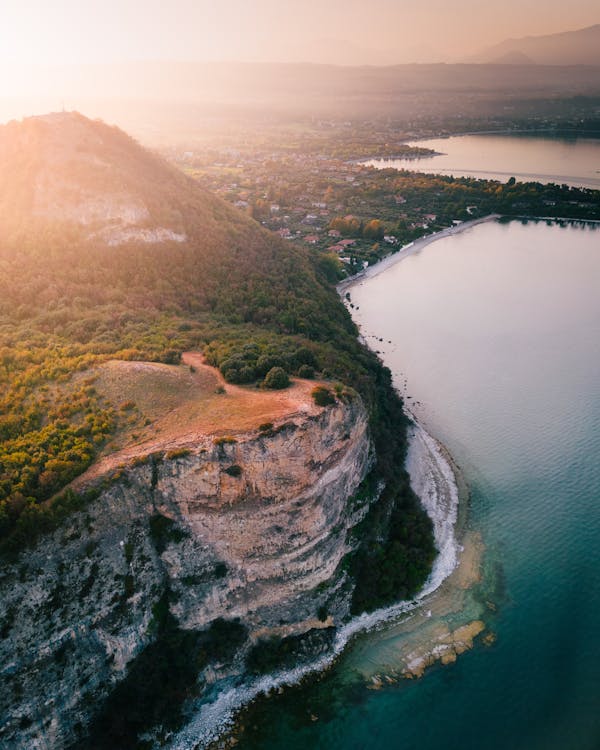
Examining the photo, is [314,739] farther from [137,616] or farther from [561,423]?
[561,423]

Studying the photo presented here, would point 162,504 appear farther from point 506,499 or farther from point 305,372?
point 506,499

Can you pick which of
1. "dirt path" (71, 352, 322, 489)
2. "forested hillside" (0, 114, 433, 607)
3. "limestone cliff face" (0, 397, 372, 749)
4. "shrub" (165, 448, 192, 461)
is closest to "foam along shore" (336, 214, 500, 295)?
"forested hillside" (0, 114, 433, 607)

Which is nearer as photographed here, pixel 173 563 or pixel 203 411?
pixel 173 563

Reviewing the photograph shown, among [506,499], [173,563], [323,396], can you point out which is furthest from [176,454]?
[506,499]

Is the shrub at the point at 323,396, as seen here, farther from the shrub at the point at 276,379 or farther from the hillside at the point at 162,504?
the shrub at the point at 276,379

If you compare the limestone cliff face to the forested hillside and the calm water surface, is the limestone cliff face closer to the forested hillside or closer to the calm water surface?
the forested hillside

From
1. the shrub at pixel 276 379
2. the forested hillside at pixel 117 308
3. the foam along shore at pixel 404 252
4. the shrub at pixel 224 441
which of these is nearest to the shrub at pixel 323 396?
the shrub at pixel 276 379
